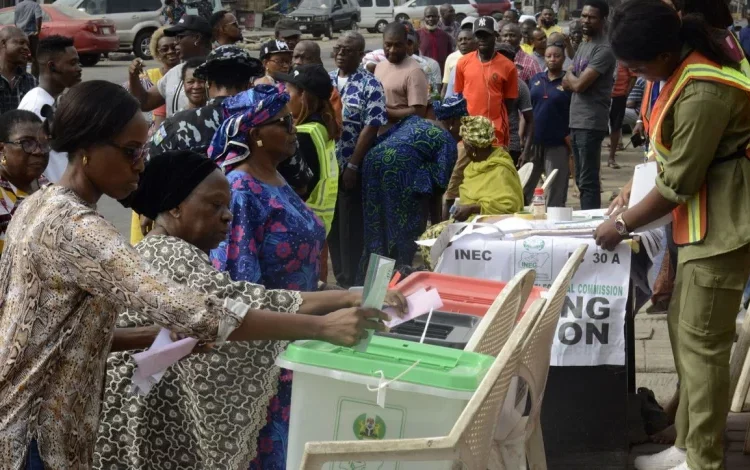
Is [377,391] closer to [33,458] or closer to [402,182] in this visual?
[33,458]

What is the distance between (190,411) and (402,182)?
191 inches

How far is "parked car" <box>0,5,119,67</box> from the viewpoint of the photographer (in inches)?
955

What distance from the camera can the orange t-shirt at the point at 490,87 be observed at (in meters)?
9.55

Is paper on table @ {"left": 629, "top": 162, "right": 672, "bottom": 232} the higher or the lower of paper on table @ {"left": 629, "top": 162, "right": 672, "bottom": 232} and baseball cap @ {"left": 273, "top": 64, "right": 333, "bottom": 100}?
the lower

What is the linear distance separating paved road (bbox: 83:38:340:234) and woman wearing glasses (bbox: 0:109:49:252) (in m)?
5.27

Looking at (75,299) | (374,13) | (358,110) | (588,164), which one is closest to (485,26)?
(588,164)

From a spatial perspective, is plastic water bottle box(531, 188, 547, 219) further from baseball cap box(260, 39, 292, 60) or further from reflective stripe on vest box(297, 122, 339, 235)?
baseball cap box(260, 39, 292, 60)

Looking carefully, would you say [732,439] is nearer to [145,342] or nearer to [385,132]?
[145,342]

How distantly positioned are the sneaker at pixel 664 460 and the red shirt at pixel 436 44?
10.9m

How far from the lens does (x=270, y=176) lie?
13.4 feet

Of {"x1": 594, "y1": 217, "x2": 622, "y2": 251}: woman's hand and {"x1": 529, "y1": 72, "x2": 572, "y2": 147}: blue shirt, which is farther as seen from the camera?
{"x1": 529, "y1": 72, "x2": 572, "y2": 147}: blue shirt

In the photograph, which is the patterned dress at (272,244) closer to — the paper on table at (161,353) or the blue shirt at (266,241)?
the blue shirt at (266,241)

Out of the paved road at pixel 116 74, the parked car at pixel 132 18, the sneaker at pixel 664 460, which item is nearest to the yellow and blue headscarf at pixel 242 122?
the sneaker at pixel 664 460

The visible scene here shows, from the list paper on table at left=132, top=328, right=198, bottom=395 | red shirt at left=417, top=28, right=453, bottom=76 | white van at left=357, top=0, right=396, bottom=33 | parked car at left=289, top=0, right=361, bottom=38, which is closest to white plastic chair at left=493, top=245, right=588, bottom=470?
paper on table at left=132, top=328, right=198, bottom=395
